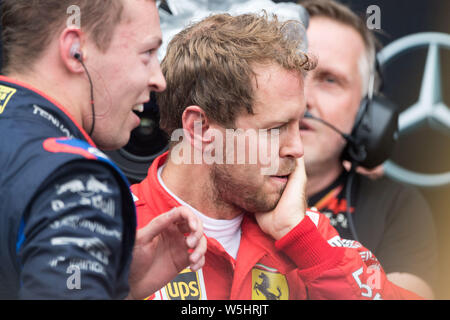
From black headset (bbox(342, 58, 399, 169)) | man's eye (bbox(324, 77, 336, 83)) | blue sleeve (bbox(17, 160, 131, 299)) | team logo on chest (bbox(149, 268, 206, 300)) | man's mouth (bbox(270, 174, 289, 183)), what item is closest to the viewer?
blue sleeve (bbox(17, 160, 131, 299))

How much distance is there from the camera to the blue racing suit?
717 millimetres

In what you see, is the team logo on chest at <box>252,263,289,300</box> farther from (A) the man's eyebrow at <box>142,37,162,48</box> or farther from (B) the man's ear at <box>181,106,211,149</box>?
(A) the man's eyebrow at <box>142,37,162,48</box>

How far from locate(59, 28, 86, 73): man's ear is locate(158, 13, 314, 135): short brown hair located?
1.24 feet

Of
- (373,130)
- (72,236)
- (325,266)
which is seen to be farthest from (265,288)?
(373,130)

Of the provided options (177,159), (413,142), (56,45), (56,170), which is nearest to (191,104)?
(177,159)

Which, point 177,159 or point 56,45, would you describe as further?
point 177,159

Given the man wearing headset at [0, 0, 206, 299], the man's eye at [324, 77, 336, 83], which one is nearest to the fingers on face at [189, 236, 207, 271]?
the man wearing headset at [0, 0, 206, 299]

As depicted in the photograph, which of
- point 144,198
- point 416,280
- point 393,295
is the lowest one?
point 416,280

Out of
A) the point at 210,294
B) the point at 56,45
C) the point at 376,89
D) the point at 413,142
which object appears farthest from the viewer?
the point at 413,142

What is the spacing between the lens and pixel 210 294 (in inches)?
48.6

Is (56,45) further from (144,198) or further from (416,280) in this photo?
(416,280)

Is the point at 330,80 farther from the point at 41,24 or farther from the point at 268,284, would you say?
the point at 41,24

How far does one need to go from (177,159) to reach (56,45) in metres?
0.45

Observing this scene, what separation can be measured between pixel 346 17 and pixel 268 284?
1.13m
